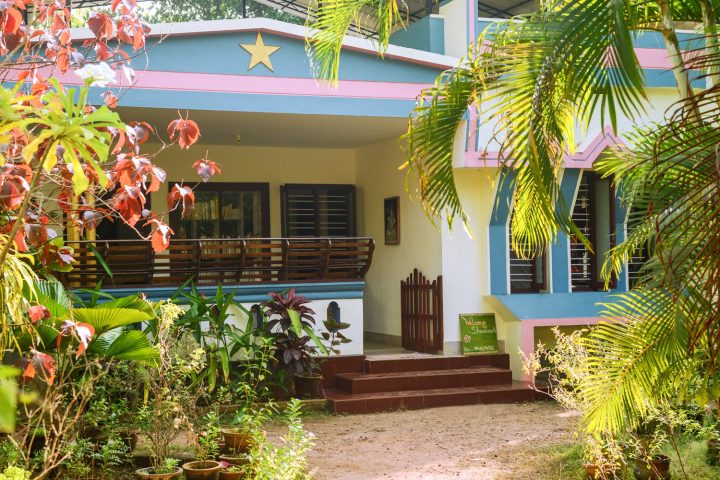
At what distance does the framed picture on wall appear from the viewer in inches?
530

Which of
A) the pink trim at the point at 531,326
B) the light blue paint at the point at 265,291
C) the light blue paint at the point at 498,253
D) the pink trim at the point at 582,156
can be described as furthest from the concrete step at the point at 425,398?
the pink trim at the point at 582,156

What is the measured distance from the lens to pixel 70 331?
16.3ft

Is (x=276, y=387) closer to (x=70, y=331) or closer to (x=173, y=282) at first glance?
(x=173, y=282)

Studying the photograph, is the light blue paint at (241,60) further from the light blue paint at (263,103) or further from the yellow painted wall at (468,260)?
the yellow painted wall at (468,260)

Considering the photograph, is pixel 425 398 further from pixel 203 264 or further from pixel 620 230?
pixel 620 230

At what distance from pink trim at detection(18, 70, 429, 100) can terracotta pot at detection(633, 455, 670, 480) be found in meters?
5.20

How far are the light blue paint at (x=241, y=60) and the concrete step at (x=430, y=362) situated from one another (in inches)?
148

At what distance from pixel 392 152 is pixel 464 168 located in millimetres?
1580

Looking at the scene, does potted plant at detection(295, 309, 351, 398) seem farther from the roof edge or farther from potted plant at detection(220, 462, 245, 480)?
potted plant at detection(220, 462, 245, 480)

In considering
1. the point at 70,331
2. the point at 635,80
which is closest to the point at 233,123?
the point at 70,331

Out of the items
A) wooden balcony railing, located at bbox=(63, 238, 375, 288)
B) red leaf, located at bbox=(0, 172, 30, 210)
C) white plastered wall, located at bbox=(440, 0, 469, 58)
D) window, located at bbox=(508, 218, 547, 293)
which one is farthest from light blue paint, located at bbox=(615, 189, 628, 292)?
red leaf, located at bbox=(0, 172, 30, 210)

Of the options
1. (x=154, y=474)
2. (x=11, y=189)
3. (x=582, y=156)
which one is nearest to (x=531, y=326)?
(x=582, y=156)

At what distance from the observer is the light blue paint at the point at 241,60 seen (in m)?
10.6

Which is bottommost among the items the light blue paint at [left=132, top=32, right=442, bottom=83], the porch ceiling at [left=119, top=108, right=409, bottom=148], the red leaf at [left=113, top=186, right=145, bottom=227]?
the red leaf at [left=113, top=186, right=145, bottom=227]
